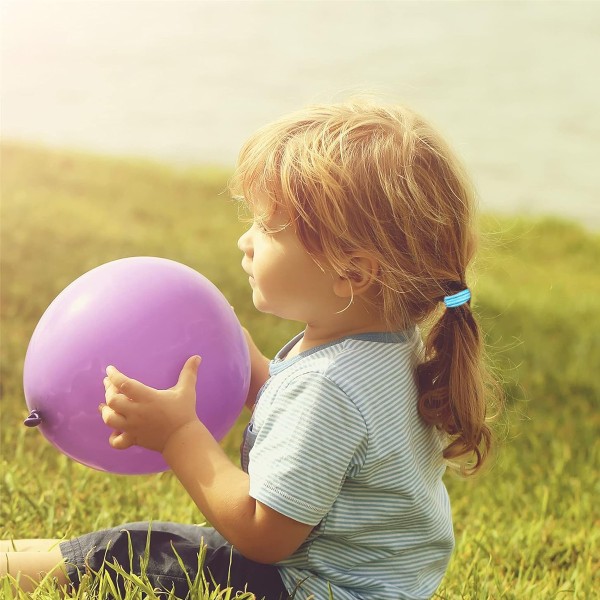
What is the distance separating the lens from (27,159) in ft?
25.2

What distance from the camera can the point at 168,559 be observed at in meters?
2.12

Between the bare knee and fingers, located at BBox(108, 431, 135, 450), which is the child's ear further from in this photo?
the bare knee

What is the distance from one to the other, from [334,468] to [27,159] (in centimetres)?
635

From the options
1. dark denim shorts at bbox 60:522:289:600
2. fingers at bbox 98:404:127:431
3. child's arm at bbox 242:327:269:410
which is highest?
fingers at bbox 98:404:127:431

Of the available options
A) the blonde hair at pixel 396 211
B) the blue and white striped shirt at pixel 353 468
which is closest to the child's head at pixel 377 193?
the blonde hair at pixel 396 211

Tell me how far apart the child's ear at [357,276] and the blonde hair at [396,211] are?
0.04ft

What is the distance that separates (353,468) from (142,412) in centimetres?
43

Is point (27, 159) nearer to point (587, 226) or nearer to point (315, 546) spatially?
point (587, 226)

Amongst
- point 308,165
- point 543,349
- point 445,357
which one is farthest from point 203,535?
point 543,349

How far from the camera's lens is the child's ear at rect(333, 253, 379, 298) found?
2.00 metres

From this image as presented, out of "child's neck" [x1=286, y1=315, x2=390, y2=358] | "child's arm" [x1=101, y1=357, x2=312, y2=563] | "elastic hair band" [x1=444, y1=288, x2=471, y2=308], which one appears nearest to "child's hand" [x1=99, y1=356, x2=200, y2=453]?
"child's arm" [x1=101, y1=357, x2=312, y2=563]

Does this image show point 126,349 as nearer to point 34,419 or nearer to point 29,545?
point 34,419

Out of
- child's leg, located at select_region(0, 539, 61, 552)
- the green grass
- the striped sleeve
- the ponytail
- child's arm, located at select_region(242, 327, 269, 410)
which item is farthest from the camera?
the green grass

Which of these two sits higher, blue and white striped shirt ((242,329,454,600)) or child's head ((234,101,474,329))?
child's head ((234,101,474,329))
